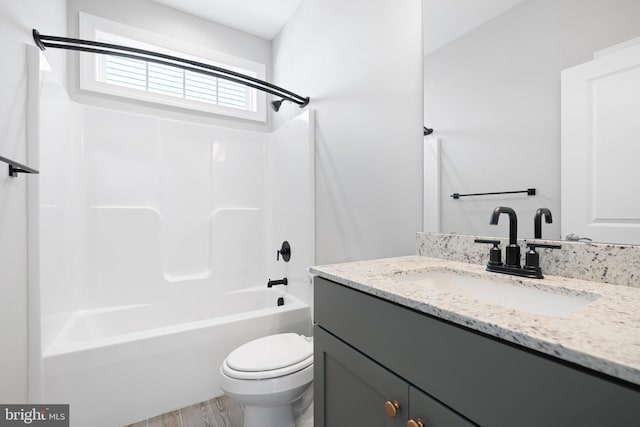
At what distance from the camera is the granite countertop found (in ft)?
1.25

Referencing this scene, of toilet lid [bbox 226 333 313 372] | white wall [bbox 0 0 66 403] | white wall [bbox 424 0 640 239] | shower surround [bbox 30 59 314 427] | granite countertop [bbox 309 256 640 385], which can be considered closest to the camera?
granite countertop [bbox 309 256 640 385]

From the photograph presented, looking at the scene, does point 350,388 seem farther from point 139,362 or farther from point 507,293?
point 139,362

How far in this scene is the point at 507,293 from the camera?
0.84m

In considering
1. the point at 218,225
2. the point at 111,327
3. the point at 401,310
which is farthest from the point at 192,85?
the point at 401,310

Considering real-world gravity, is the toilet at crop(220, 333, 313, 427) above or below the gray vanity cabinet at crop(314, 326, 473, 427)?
below

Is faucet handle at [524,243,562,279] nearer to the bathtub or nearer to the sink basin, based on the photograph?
the sink basin

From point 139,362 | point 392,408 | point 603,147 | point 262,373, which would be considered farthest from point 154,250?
point 603,147

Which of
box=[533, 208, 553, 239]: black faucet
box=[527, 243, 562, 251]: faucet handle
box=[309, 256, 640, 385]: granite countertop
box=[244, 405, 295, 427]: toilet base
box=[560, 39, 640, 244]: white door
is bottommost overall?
box=[244, 405, 295, 427]: toilet base

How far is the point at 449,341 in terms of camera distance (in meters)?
0.56

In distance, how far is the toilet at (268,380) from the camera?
123 cm

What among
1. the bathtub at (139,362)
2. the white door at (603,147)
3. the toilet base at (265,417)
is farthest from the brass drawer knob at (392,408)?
the bathtub at (139,362)

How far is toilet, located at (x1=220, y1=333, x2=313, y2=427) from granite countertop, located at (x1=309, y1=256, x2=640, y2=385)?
0.65 metres

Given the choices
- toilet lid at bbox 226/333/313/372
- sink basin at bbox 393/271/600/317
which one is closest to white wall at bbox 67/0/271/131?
toilet lid at bbox 226/333/313/372

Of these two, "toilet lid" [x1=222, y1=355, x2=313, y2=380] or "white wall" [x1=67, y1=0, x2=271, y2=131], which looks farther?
"white wall" [x1=67, y1=0, x2=271, y2=131]
